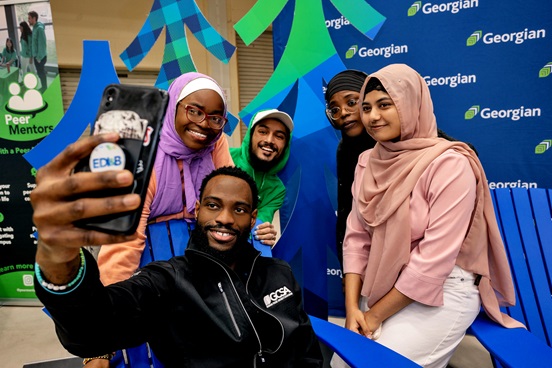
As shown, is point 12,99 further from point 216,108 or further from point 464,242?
point 464,242

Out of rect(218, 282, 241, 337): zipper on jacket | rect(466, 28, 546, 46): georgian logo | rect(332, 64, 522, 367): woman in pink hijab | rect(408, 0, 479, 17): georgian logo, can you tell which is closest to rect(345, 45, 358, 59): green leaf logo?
rect(408, 0, 479, 17): georgian logo

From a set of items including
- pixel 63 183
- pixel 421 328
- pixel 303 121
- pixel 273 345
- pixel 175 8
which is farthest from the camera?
pixel 303 121

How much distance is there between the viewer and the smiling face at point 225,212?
1.14 meters

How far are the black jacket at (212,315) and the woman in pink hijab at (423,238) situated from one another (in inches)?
14.0

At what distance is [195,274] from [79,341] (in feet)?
1.33

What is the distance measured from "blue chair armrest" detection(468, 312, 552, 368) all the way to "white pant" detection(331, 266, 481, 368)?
61mm

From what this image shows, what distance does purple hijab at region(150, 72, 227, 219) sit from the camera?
143 cm

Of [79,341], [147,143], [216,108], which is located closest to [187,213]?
[216,108]

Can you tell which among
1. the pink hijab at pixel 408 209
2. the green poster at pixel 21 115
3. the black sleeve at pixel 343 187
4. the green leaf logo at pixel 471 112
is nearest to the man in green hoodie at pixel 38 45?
the green poster at pixel 21 115

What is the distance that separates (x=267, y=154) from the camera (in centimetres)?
180

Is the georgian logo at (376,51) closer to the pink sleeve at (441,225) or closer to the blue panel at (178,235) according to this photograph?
the pink sleeve at (441,225)

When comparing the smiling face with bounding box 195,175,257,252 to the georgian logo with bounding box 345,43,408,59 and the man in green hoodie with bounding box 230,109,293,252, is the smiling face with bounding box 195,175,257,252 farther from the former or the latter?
the georgian logo with bounding box 345,43,408,59

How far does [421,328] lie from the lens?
1.27 m

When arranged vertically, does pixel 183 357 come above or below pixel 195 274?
below
